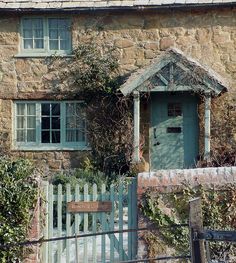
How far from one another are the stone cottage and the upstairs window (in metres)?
0.03

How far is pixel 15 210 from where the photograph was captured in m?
7.48

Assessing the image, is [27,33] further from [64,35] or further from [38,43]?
[64,35]

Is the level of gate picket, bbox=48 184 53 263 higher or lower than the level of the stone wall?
lower

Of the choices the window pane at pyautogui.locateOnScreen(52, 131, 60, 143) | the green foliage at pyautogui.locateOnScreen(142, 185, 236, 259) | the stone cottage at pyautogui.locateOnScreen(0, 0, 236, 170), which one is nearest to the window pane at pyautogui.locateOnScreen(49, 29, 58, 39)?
the stone cottage at pyautogui.locateOnScreen(0, 0, 236, 170)

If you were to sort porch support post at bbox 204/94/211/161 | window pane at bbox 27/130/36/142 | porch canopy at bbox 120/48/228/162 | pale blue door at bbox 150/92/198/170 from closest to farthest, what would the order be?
porch canopy at bbox 120/48/228/162
porch support post at bbox 204/94/211/161
pale blue door at bbox 150/92/198/170
window pane at bbox 27/130/36/142

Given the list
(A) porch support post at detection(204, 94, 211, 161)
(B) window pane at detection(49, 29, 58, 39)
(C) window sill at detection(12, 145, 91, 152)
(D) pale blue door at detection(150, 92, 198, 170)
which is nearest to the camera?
(A) porch support post at detection(204, 94, 211, 161)

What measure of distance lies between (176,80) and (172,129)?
1623 mm

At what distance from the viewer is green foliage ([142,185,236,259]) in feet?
24.6

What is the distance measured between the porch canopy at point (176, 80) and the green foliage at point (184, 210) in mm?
6872

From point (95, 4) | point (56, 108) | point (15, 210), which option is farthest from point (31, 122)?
point (15, 210)

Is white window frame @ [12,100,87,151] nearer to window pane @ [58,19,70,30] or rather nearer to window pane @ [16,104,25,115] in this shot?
window pane @ [16,104,25,115]

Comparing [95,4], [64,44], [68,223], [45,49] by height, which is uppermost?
[95,4]

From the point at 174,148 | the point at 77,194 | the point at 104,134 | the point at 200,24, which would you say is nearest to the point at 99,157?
the point at 104,134

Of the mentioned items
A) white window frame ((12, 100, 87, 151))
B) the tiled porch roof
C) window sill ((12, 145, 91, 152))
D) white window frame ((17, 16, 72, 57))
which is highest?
the tiled porch roof
